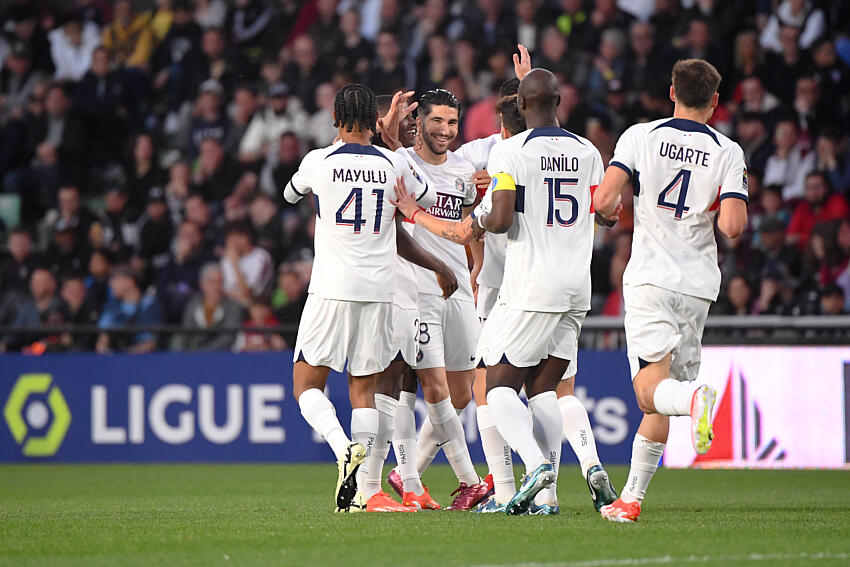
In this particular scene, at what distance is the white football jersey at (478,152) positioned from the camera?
7.88 m

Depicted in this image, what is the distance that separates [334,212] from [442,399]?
1392 mm

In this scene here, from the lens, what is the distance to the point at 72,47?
17.4 metres

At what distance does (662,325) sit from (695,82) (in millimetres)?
1129

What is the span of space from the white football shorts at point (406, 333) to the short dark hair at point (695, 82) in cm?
205

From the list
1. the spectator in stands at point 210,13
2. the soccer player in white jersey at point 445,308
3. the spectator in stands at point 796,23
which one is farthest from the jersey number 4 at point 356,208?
the spectator in stands at point 210,13

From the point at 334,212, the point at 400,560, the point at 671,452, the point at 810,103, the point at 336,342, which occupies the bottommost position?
the point at 671,452

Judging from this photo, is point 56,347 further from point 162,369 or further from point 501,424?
point 501,424

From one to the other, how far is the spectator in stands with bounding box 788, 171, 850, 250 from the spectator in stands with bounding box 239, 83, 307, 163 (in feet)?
19.1

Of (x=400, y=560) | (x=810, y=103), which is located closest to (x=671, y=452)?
(x=810, y=103)

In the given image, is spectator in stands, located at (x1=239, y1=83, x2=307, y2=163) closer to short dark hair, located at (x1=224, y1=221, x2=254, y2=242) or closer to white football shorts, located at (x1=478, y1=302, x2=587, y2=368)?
short dark hair, located at (x1=224, y1=221, x2=254, y2=242)

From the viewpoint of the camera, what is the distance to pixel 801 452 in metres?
11.1

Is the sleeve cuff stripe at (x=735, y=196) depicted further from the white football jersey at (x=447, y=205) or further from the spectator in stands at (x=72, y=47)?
the spectator in stands at (x=72, y=47)

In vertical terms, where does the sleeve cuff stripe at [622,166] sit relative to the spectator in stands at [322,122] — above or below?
below

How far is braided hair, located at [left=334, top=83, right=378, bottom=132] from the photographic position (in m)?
7.00
